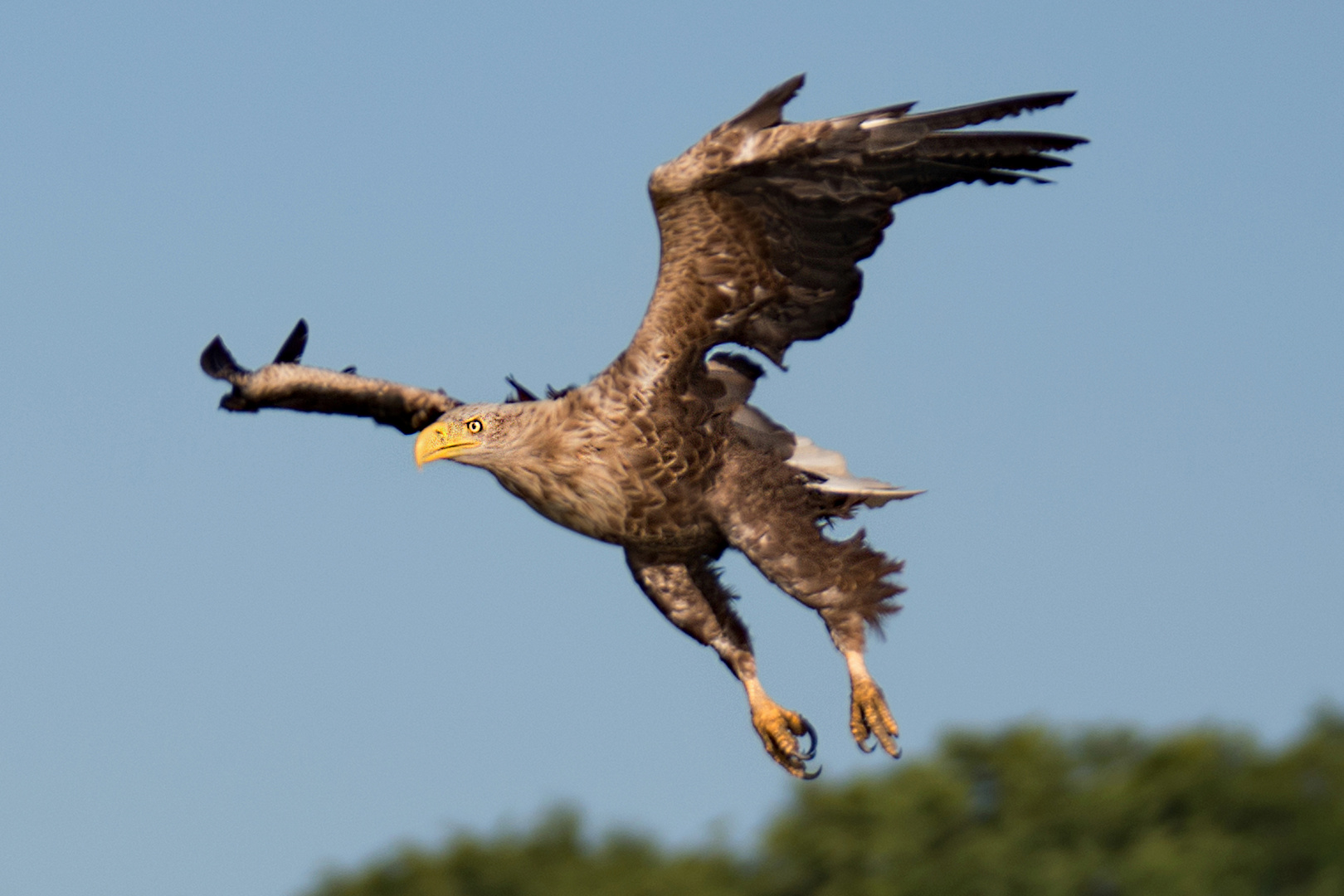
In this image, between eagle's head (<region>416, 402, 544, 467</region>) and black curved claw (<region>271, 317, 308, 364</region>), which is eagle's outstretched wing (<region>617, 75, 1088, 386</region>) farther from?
black curved claw (<region>271, 317, 308, 364</region>)

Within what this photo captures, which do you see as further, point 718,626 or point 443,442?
point 718,626

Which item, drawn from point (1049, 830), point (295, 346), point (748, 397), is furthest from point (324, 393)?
point (1049, 830)

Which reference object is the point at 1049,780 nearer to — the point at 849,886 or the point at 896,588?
the point at 849,886

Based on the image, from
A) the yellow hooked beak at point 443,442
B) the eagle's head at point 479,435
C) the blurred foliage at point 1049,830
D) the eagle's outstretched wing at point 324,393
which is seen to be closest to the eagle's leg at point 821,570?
the eagle's head at point 479,435

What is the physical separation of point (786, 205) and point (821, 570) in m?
2.11

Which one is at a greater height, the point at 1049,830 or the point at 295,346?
the point at 295,346

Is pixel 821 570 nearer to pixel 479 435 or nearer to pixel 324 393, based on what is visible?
pixel 479 435

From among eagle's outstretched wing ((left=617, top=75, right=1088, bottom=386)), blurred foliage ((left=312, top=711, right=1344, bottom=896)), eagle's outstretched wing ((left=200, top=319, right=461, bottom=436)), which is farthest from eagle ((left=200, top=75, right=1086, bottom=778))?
blurred foliage ((left=312, top=711, right=1344, bottom=896))

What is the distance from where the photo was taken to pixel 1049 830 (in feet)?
53.7

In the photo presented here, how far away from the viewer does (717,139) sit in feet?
33.6

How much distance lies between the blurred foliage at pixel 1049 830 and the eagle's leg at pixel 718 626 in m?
4.49

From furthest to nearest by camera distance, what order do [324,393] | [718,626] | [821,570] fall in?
[324,393]
[718,626]
[821,570]

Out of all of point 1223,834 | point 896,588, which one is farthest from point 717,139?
point 1223,834

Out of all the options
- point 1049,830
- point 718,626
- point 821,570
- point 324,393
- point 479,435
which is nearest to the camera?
point 821,570
